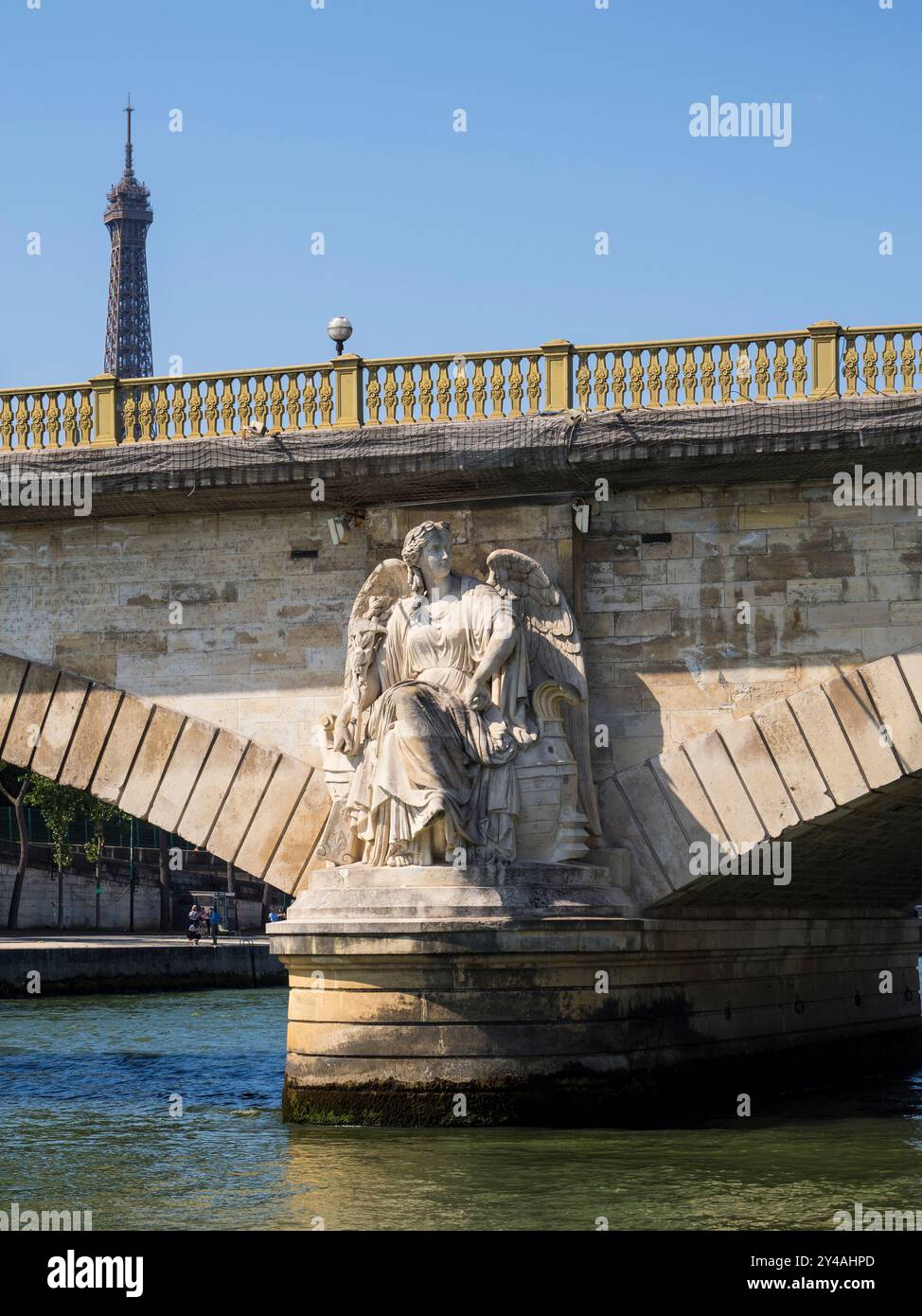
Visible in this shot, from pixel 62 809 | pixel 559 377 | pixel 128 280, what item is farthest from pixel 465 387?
pixel 128 280

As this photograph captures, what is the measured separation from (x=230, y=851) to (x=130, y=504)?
344 cm

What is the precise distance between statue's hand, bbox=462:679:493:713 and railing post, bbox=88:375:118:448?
471 centimetres

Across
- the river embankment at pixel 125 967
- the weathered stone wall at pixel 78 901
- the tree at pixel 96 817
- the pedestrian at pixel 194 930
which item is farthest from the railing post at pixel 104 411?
the weathered stone wall at pixel 78 901

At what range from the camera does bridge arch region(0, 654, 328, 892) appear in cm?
2009

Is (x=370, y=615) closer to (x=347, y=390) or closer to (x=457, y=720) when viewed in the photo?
(x=457, y=720)

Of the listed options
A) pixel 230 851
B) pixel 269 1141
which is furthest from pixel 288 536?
pixel 269 1141

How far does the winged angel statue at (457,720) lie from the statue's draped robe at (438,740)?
0.01m

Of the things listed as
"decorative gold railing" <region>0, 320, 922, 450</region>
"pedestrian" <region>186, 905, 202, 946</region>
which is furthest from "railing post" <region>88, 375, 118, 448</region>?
"pedestrian" <region>186, 905, 202, 946</region>

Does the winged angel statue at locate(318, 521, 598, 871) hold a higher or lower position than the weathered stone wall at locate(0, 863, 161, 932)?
higher

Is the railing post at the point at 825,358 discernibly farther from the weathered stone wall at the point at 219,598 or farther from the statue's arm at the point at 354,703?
the statue's arm at the point at 354,703

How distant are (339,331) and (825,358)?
180 inches

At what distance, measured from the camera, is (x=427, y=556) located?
62.4 ft

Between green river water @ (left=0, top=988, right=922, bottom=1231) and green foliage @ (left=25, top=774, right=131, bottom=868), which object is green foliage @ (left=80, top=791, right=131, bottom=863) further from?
green river water @ (left=0, top=988, right=922, bottom=1231)

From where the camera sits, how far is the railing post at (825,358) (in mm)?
18875
